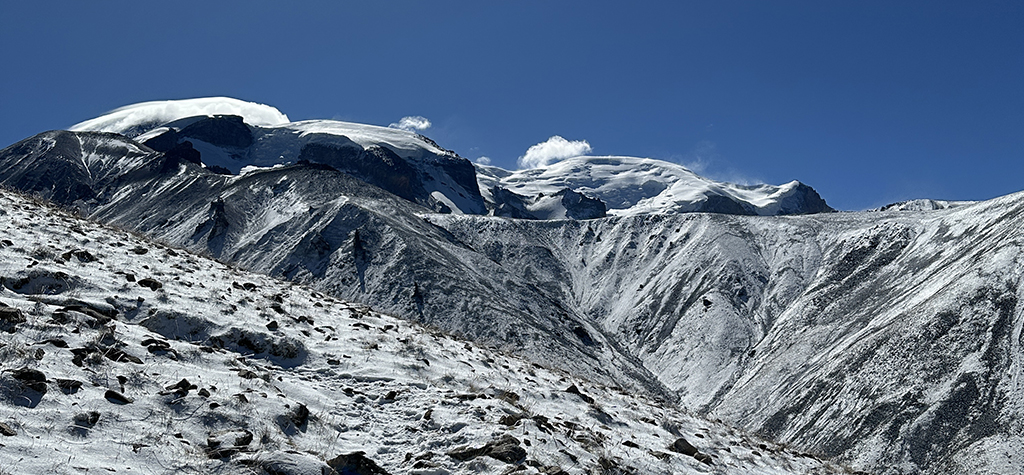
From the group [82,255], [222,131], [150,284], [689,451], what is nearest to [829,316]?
[689,451]

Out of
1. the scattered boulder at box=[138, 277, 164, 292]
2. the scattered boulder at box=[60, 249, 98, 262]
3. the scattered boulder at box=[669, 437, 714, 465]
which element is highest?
the scattered boulder at box=[60, 249, 98, 262]

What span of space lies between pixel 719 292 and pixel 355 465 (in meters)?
60.0

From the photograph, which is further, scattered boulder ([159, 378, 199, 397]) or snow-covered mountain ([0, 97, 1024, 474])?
snow-covered mountain ([0, 97, 1024, 474])

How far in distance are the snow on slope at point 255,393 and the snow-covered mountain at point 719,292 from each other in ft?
42.2

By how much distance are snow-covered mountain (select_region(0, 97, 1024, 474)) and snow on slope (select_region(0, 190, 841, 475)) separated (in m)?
12.9

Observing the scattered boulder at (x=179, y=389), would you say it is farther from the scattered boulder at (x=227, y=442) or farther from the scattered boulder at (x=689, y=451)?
the scattered boulder at (x=689, y=451)

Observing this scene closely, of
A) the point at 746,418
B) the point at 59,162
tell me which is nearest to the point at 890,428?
the point at 746,418

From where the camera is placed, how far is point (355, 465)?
8180mm

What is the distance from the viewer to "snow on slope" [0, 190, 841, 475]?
7555 mm

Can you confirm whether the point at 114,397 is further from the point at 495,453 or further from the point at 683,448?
the point at 683,448

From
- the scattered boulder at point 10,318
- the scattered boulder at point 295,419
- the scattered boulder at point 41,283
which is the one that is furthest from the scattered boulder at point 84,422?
the scattered boulder at point 41,283

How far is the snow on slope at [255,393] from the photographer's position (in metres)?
7.55

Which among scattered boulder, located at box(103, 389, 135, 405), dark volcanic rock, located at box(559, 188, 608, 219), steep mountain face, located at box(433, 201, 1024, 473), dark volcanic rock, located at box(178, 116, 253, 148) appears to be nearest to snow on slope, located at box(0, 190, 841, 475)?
scattered boulder, located at box(103, 389, 135, 405)

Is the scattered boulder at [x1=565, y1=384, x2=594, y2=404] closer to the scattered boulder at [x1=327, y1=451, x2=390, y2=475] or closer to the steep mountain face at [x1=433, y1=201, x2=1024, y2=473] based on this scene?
the scattered boulder at [x1=327, y1=451, x2=390, y2=475]
